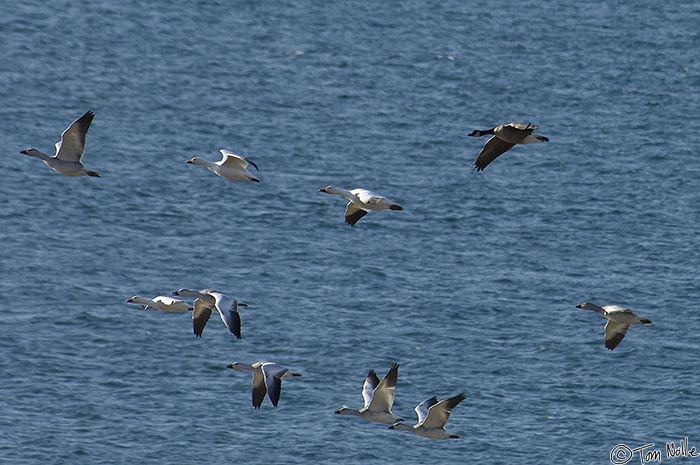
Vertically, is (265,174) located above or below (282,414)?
above

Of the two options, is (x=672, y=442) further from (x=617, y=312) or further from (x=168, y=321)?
(x=617, y=312)

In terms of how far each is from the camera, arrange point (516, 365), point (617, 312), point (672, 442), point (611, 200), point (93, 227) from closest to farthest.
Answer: point (617, 312) → point (672, 442) → point (516, 365) → point (93, 227) → point (611, 200)

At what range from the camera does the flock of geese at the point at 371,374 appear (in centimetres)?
3859

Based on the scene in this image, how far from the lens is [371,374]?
44.2 metres

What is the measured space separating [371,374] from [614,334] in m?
7.46

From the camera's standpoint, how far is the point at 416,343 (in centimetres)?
9462

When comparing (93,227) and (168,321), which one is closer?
(168,321)

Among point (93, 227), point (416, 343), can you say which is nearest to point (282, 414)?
point (416, 343)

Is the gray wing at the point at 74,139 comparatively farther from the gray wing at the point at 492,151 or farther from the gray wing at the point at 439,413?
the gray wing at the point at 439,413

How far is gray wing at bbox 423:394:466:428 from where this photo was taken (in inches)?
1647

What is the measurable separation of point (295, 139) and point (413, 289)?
110ft

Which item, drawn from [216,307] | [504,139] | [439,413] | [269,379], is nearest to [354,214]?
[216,307]

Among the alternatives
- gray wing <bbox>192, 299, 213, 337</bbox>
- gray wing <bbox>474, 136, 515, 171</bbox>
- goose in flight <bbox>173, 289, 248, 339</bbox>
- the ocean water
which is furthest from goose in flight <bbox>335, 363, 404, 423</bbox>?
the ocean water

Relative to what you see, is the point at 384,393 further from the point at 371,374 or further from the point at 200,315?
the point at 200,315
